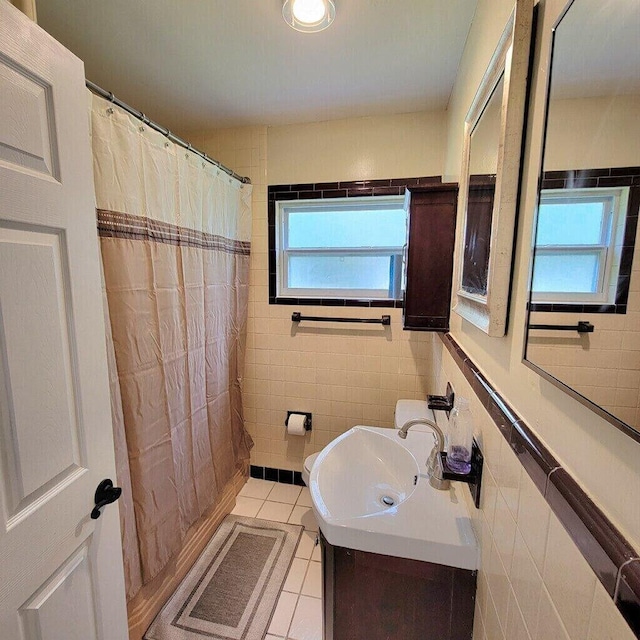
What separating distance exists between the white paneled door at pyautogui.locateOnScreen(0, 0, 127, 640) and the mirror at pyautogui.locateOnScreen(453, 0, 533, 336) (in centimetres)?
102

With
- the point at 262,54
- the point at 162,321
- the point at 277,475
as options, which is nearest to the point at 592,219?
the point at 162,321

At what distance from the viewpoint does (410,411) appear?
6.04 ft

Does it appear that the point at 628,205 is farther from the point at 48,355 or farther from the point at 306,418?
→ the point at 306,418

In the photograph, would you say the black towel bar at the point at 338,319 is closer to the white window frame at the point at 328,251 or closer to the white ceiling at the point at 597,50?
the white window frame at the point at 328,251

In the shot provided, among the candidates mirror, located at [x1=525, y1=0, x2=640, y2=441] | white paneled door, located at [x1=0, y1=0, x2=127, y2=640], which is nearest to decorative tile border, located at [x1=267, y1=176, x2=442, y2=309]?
white paneled door, located at [x1=0, y1=0, x2=127, y2=640]

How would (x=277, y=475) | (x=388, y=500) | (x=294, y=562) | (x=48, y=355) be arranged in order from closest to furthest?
(x=48, y=355)
(x=388, y=500)
(x=294, y=562)
(x=277, y=475)

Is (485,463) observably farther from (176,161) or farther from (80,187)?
(176,161)

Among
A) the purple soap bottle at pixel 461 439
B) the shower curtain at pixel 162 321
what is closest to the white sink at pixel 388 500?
the purple soap bottle at pixel 461 439

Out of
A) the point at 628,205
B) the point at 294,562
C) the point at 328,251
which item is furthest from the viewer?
the point at 328,251

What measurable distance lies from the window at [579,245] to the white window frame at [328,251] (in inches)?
59.1

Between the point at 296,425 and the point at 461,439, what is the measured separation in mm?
1415

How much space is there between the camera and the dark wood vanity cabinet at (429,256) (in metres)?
1.43

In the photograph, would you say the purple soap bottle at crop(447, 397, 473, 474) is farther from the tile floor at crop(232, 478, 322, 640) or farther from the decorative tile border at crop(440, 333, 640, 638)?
the tile floor at crop(232, 478, 322, 640)

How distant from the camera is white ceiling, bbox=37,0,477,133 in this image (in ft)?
4.06
